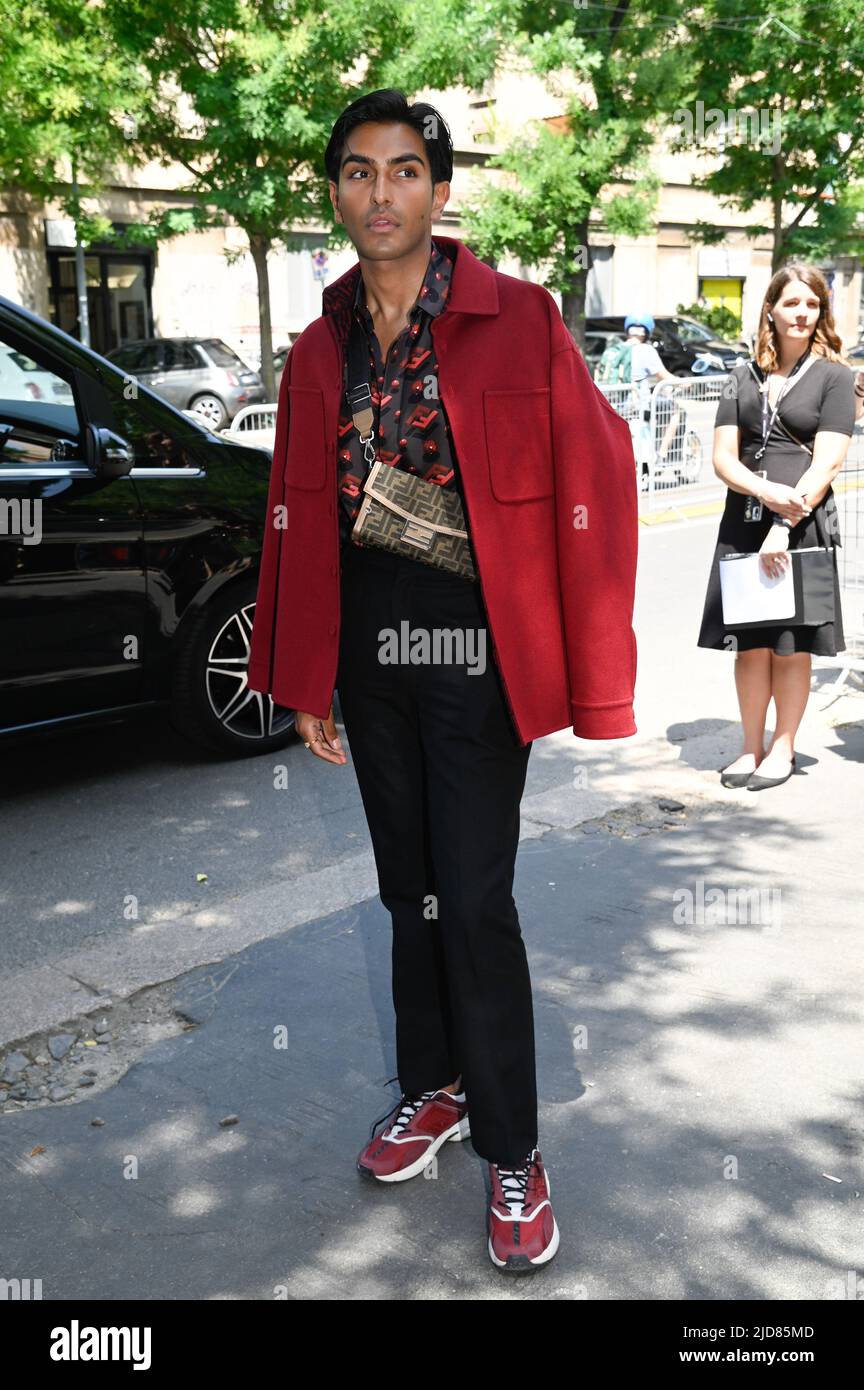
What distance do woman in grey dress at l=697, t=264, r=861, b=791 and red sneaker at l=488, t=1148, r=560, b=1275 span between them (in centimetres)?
318

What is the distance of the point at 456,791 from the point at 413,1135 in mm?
832

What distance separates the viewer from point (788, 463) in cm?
589

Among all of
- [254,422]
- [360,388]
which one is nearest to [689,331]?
[254,422]

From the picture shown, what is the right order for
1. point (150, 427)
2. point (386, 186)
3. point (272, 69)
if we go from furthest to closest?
point (272, 69) < point (150, 427) < point (386, 186)

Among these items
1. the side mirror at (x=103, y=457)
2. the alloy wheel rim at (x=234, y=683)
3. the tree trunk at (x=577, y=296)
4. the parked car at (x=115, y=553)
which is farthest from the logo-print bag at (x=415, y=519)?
the tree trunk at (x=577, y=296)

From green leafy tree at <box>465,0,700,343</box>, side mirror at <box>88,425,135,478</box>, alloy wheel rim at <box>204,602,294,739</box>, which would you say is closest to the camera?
side mirror at <box>88,425,135,478</box>

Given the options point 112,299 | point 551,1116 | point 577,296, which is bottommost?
point 551,1116

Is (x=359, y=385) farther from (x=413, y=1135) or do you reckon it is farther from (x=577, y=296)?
(x=577, y=296)

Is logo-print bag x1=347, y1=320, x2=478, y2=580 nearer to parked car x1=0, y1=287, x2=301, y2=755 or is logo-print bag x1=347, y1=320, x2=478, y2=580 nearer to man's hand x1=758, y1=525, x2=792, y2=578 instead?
parked car x1=0, y1=287, x2=301, y2=755

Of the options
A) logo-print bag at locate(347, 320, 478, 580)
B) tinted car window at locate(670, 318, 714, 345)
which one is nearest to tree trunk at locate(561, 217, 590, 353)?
tinted car window at locate(670, 318, 714, 345)

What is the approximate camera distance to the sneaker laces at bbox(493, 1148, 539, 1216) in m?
2.98

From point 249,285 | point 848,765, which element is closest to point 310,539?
point 848,765

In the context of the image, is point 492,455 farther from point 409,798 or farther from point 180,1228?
point 180,1228
